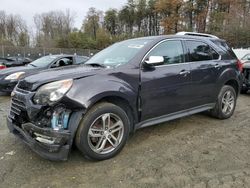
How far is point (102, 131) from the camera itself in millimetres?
3432

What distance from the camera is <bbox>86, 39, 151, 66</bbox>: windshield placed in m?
3.95

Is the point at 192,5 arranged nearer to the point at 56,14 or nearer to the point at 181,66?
the point at 56,14

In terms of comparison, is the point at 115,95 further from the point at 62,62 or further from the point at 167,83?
the point at 62,62

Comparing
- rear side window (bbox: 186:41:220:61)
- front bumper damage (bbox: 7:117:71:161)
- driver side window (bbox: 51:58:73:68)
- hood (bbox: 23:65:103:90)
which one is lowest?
front bumper damage (bbox: 7:117:71:161)

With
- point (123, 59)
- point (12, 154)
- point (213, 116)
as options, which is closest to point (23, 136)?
point (12, 154)

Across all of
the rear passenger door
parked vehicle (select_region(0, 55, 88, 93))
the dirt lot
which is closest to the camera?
the dirt lot

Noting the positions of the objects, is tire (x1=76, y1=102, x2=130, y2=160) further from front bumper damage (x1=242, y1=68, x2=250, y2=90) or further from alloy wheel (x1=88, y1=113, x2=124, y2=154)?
front bumper damage (x1=242, y1=68, x2=250, y2=90)

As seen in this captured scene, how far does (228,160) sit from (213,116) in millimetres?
2009

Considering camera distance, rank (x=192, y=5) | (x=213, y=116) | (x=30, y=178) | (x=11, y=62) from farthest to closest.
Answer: (x=192, y=5), (x=11, y=62), (x=213, y=116), (x=30, y=178)

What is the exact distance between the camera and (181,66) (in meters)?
4.30

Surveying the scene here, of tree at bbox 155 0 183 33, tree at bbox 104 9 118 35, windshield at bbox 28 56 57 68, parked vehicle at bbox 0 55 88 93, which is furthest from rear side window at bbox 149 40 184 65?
tree at bbox 104 9 118 35

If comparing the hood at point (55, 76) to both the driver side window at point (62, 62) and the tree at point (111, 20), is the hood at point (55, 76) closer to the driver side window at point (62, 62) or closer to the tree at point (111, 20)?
the driver side window at point (62, 62)

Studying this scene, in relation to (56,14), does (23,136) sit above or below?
below

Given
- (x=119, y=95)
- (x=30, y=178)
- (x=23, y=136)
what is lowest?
(x=30, y=178)
